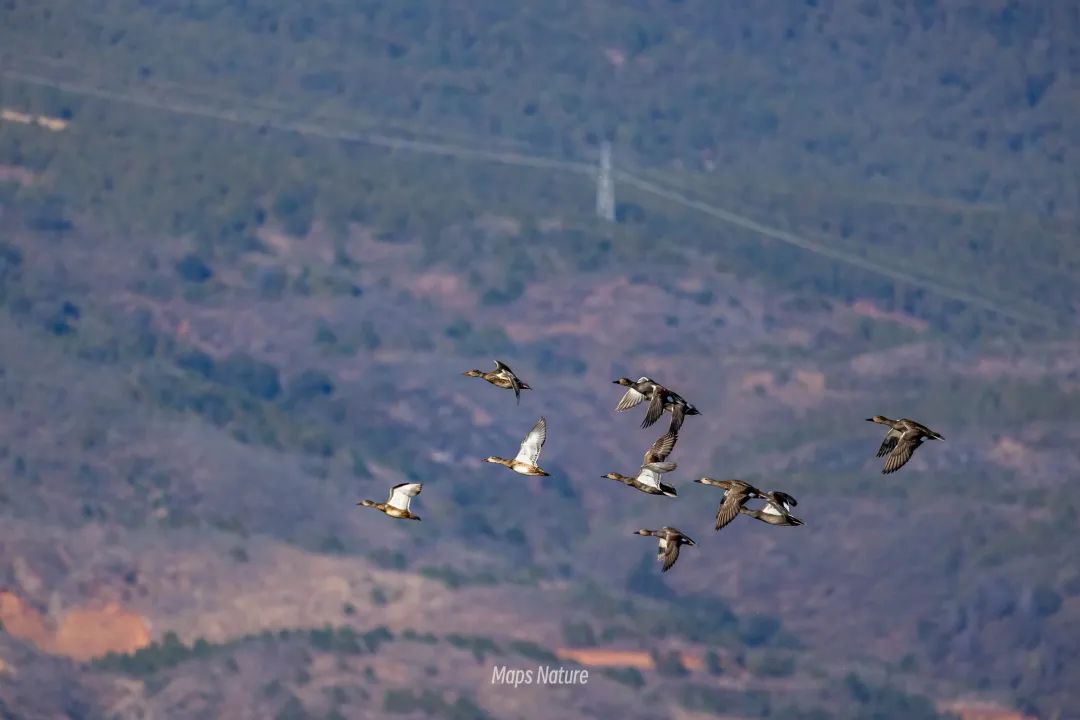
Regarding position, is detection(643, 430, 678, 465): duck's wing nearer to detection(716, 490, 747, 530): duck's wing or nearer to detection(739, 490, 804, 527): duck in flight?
detection(739, 490, 804, 527): duck in flight

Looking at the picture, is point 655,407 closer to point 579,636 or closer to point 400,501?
point 400,501

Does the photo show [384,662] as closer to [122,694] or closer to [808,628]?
[122,694]

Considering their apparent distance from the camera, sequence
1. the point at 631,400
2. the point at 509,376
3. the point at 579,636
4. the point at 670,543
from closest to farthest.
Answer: the point at 509,376, the point at 631,400, the point at 670,543, the point at 579,636

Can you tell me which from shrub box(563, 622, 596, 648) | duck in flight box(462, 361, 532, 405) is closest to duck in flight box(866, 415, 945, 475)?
duck in flight box(462, 361, 532, 405)

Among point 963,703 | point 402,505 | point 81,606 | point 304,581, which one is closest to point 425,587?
point 304,581

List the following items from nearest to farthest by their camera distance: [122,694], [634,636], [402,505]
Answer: [402,505] → [122,694] → [634,636]

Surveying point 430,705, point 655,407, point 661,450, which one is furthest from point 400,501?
point 430,705
